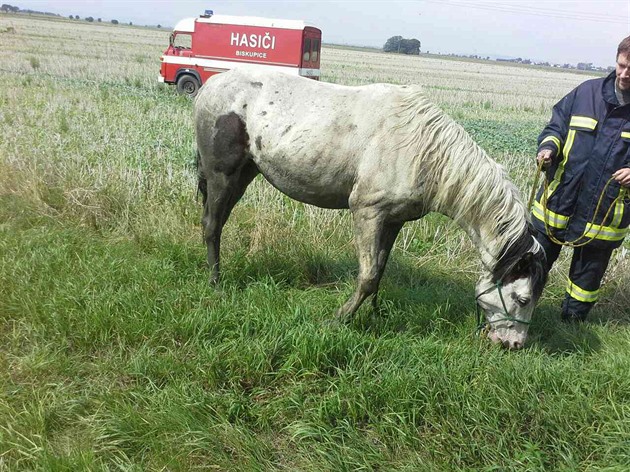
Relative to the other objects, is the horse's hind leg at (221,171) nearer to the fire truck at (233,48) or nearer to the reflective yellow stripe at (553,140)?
the reflective yellow stripe at (553,140)

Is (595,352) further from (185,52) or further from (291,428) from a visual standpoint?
(185,52)

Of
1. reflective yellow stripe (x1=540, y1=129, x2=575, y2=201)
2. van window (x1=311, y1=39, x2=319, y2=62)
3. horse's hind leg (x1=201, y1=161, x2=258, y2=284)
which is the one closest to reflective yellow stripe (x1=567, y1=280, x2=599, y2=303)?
reflective yellow stripe (x1=540, y1=129, x2=575, y2=201)

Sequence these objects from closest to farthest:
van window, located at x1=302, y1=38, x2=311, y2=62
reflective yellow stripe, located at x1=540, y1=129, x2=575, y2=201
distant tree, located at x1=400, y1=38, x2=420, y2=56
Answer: reflective yellow stripe, located at x1=540, y1=129, x2=575, y2=201, van window, located at x1=302, y1=38, x2=311, y2=62, distant tree, located at x1=400, y1=38, x2=420, y2=56

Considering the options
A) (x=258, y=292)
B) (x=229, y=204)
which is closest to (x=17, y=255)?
(x=229, y=204)

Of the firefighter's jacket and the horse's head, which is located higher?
the firefighter's jacket

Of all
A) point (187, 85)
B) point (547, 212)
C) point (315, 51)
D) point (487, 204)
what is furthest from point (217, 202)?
point (315, 51)

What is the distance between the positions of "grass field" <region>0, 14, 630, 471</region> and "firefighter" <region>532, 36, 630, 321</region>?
0.58 metres

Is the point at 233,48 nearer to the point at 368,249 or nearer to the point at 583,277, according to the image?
the point at 368,249

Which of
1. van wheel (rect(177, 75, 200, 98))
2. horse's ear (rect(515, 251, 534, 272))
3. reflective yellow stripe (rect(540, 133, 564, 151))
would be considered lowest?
horse's ear (rect(515, 251, 534, 272))

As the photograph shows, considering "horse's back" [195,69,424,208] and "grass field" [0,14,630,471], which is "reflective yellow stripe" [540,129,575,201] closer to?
"grass field" [0,14,630,471]

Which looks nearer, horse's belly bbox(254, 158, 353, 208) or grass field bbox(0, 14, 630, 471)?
grass field bbox(0, 14, 630, 471)

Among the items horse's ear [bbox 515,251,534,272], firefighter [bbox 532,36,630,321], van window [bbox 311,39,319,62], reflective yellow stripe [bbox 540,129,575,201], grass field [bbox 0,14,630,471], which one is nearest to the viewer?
grass field [bbox 0,14,630,471]

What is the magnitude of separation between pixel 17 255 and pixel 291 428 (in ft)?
10.6

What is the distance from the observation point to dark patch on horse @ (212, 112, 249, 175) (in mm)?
4234
